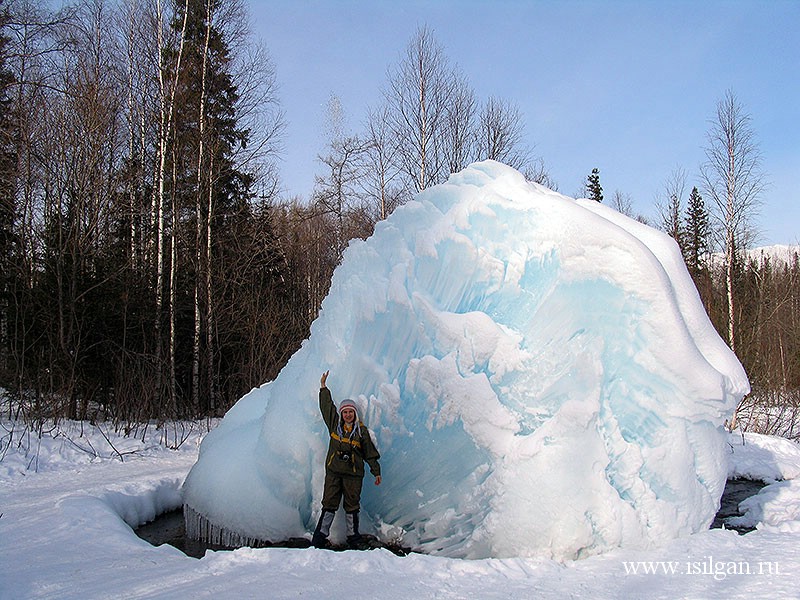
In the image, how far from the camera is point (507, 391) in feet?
16.7

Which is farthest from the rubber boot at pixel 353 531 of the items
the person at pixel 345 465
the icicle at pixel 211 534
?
the icicle at pixel 211 534

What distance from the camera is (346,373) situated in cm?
559

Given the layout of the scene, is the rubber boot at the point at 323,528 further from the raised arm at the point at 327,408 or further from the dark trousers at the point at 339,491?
the raised arm at the point at 327,408

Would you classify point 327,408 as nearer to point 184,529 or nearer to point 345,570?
point 345,570

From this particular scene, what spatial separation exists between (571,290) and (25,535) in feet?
17.3

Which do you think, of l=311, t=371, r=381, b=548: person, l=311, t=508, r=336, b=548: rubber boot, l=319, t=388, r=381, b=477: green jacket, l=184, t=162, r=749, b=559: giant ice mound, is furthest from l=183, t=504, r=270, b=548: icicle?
l=319, t=388, r=381, b=477: green jacket

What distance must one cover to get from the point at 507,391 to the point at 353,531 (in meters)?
1.93

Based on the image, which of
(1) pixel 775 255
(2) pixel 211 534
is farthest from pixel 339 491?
(1) pixel 775 255

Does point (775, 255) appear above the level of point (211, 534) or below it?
above

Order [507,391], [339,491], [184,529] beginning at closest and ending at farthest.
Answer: [507,391] < [339,491] < [184,529]

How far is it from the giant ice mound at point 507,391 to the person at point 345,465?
270mm

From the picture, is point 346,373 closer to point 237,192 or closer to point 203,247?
point 203,247

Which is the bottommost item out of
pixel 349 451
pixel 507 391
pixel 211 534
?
pixel 211 534

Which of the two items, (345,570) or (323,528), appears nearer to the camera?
(345,570)
